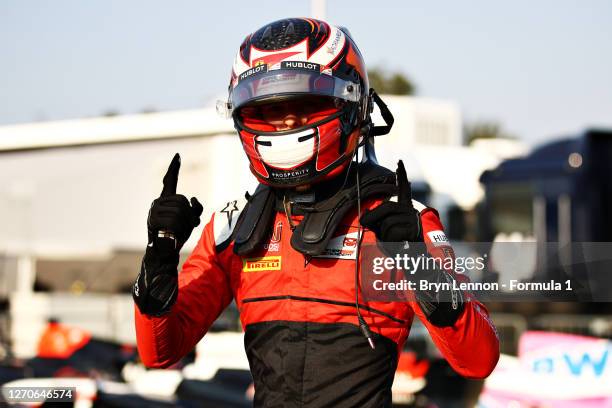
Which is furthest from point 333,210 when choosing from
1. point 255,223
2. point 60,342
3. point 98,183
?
point 98,183

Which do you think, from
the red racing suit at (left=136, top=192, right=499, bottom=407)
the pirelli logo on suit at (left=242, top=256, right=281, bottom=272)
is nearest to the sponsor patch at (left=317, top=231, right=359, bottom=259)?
the red racing suit at (left=136, top=192, right=499, bottom=407)

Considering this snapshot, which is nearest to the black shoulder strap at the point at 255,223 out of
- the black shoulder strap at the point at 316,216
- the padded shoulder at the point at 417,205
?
the black shoulder strap at the point at 316,216

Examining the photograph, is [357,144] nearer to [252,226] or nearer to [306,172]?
[306,172]

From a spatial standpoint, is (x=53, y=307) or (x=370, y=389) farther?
(x=53, y=307)

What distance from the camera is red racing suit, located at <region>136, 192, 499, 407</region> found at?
270 cm

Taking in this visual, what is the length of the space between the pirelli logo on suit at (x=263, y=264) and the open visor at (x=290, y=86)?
0.44m

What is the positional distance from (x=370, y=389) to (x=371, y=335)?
0.14m

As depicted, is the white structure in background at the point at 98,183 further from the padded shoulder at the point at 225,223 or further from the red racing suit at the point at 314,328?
the red racing suit at the point at 314,328

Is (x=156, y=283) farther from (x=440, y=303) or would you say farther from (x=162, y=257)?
(x=440, y=303)

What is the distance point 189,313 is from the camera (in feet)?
9.41

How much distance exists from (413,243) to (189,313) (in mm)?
688

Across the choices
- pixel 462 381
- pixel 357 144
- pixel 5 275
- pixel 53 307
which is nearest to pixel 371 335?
pixel 357 144

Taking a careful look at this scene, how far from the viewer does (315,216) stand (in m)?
2.84

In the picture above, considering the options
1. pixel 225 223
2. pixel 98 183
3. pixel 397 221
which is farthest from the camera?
pixel 98 183
